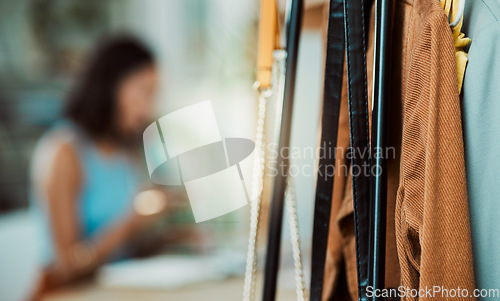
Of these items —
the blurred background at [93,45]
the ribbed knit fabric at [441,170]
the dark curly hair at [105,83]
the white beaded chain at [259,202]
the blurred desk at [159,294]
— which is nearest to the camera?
the ribbed knit fabric at [441,170]

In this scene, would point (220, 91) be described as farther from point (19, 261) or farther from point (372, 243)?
point (372, 243)

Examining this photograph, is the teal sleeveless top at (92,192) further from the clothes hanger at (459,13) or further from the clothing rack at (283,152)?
the clothes hanger at (459,13)

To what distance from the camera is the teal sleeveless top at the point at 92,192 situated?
4.49 feet

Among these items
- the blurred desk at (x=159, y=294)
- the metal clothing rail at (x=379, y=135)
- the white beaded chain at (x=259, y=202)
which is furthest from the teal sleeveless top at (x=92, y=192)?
the metal clothing rail at (x=379, y=135)

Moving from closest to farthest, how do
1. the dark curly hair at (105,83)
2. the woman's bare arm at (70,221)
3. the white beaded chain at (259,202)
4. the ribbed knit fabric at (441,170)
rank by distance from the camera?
1. the ribbed knit fabric at (441,170)
2. the white beaded chain at (259,202)
3. the woman's bare arm at (70,221)
4. the dark curly hair at (105,83)

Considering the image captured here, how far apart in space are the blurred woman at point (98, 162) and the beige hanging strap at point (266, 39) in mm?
1013

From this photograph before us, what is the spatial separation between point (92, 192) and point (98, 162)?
10 cm

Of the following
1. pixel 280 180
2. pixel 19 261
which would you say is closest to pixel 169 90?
pixel 19 261

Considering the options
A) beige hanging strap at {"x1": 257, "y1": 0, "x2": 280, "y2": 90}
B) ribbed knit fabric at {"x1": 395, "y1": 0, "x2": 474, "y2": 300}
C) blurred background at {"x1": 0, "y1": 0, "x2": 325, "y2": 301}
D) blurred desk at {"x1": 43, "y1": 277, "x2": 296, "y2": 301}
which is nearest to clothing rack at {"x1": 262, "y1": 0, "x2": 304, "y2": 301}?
beige hanging strap at {"x1": 257, "y1": 0, "x2": 280, "y2": 90}

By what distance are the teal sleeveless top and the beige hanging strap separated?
1035mm

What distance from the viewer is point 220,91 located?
96.1 inches

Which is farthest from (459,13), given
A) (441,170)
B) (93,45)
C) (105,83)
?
(93,45)

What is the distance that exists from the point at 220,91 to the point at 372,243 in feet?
6.94

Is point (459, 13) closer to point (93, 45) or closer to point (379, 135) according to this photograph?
point (379, 135)
